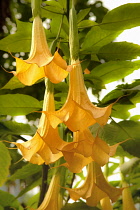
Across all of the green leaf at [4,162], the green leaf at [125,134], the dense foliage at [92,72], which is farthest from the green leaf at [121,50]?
the green leaf at [4,162]

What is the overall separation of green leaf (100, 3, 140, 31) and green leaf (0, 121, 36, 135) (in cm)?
20

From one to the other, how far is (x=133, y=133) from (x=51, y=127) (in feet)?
0.59

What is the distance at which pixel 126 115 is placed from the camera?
1.80 ft

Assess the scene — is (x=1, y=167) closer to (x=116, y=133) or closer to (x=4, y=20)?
(x=116, y=133)

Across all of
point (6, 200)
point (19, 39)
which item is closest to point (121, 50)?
point (19, 39)

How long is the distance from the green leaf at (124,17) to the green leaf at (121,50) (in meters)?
0.02

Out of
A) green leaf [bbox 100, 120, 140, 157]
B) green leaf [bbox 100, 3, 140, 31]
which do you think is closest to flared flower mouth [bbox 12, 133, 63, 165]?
green leaf [bbox 100, 120, 140, 157]

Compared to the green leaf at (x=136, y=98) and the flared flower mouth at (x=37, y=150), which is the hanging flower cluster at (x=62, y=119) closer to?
the flared flower mouth at (x=37, y=150)

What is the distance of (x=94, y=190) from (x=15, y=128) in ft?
0.59

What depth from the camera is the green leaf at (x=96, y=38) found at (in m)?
0.48

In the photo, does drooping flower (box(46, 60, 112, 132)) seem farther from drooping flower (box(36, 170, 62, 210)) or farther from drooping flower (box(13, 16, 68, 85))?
drooping flower (box(36, 170, 62, 210))

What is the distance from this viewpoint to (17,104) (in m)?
0.48

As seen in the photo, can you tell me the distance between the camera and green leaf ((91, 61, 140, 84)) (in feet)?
1.59

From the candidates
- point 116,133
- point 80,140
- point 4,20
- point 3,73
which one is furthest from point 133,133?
point 4,20
